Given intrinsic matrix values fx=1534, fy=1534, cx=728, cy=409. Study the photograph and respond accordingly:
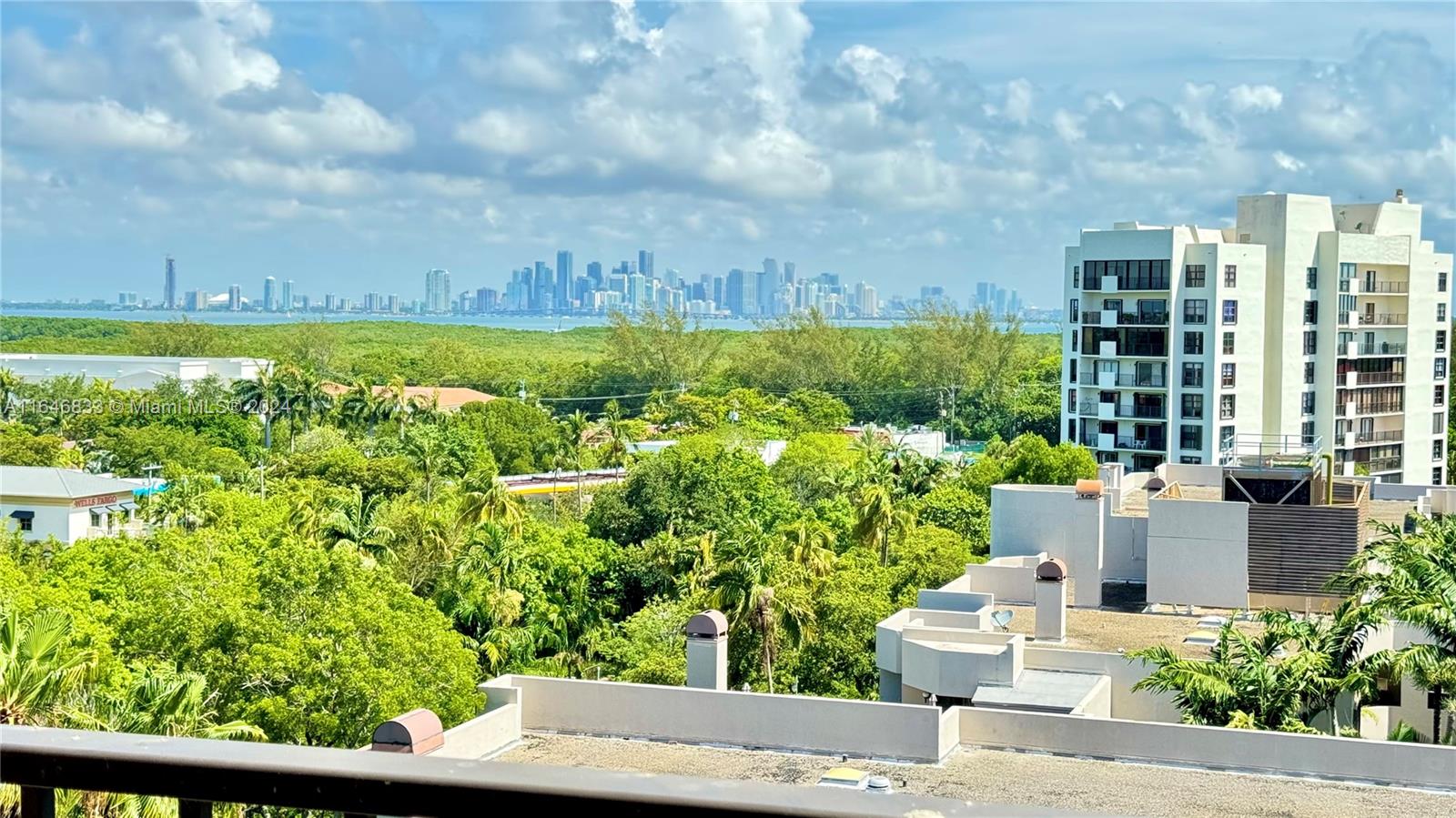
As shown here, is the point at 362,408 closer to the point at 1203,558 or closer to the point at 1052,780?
the point at 1203,558

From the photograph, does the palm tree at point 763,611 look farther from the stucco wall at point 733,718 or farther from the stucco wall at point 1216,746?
the stucco wall at point 1216,746

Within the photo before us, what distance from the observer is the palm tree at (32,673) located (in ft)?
39.1

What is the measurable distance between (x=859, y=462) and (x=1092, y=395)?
293 inches

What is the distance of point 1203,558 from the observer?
21.8 metres

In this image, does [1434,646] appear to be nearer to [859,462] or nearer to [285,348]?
[859,462]

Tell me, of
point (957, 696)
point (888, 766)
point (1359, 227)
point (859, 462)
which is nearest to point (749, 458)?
point (859, 462)

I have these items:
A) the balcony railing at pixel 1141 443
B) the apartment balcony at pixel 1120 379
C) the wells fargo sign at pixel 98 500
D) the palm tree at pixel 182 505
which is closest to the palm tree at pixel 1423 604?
the palm tree at pixel 182 505

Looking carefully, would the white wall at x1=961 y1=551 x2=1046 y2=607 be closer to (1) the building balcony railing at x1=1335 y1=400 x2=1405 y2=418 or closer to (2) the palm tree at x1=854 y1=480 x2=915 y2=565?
(2) the palm tree at x1=854 y1=480 x2=915 y2=565

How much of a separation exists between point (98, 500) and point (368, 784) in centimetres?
4302

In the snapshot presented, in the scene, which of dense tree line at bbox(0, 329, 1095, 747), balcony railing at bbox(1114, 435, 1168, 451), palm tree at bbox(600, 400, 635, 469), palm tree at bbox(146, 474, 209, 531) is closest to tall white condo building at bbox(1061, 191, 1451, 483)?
balcony railing at bbox(1114, 435, 1168, 451)

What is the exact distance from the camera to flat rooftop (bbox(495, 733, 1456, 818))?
1193 centimetres

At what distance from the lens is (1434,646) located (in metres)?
15.4

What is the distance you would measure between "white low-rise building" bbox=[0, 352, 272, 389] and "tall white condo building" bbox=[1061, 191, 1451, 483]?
4244 cm

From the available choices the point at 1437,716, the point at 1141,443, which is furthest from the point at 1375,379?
the point at 1437,716
